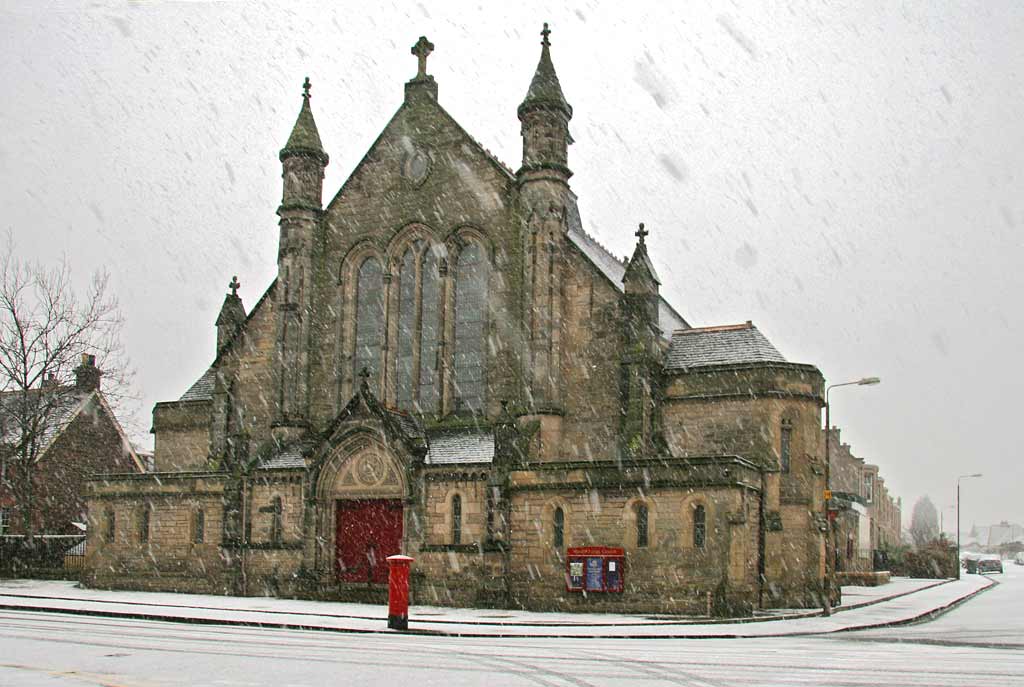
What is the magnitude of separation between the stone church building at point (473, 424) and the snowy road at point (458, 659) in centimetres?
840

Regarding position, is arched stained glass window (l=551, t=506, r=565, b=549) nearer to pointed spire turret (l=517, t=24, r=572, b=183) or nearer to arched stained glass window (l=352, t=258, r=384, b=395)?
arched stained glass window (l=352, t=258, r=384, b=395)

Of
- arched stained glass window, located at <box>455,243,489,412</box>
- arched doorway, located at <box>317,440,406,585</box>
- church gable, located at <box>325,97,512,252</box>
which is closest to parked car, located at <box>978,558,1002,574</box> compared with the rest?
Answer: arched stained glass window, located at <box>455,243,489,412</box>

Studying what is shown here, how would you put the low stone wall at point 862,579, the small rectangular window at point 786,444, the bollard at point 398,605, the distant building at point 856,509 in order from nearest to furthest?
1. the bollard at point 398,605
2. the small rectangular window at point 786,444
3. the low stone wall at point 862,579
4. the distant building at point 856,509

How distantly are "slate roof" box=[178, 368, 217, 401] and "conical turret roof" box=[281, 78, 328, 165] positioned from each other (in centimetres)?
980

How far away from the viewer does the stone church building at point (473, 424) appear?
29.7 m

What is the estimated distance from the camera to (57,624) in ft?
70.1

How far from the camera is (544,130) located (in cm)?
3531

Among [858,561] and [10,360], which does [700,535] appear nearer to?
[10,360]

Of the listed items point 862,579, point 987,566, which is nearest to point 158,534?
point 862,579

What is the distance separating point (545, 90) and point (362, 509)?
14.9 metres

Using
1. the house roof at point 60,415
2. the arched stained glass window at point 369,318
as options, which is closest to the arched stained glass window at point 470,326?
the arched stained glass window at point 369,318

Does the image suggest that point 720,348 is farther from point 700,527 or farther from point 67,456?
point 67,456

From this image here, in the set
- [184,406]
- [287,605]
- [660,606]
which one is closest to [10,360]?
[184,406]

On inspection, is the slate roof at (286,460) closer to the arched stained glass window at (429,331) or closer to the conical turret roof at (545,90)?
the arched stained glass window at (429,331)
